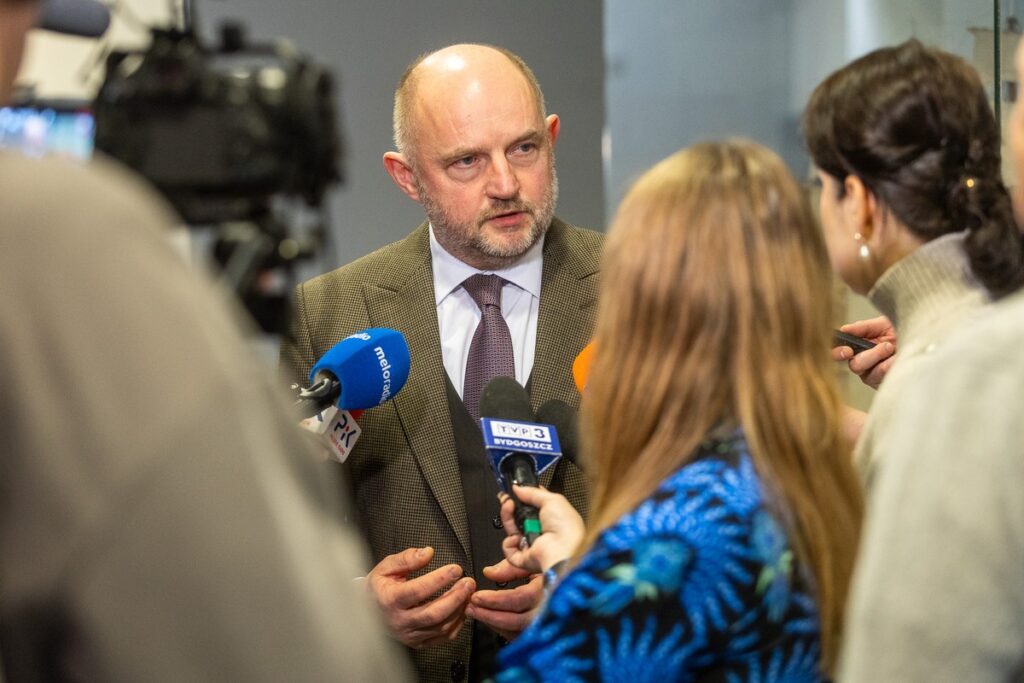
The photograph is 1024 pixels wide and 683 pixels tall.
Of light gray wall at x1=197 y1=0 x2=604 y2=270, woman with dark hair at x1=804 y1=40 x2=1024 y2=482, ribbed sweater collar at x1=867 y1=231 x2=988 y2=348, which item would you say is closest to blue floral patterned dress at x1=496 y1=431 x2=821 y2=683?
woman with dark hair at x1=804 y1=40 x2=1024 y2=482

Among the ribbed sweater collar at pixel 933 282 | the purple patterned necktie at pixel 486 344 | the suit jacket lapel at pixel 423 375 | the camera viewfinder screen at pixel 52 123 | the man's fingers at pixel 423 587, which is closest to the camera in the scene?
the ribbed sweater collar at pixel 933 282

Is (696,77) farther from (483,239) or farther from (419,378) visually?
(419,378)

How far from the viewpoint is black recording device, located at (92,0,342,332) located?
1.04 metres

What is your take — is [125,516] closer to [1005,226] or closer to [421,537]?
[1005,226]

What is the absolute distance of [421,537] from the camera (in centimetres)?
212

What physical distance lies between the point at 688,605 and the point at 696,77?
2842mm

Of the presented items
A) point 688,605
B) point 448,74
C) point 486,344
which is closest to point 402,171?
point 448,74

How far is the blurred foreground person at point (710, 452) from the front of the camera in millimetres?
1099

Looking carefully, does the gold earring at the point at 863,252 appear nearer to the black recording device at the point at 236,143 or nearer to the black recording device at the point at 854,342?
the black recording device at the point at 854,342

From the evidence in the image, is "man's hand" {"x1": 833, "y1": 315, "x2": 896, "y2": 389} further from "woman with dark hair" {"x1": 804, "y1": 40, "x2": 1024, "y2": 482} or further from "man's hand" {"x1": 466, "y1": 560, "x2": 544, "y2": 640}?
"man's hand" {"x1": 466, "y1": 560, "x2": 544, "y2": 640}

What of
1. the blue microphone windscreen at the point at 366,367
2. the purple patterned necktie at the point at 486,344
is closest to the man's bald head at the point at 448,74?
the purple patterned necktie at the point at 486,344

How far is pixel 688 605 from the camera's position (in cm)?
109

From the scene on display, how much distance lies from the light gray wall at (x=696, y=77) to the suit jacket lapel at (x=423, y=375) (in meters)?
1.46

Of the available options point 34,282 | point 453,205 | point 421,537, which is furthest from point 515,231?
point 34,282
